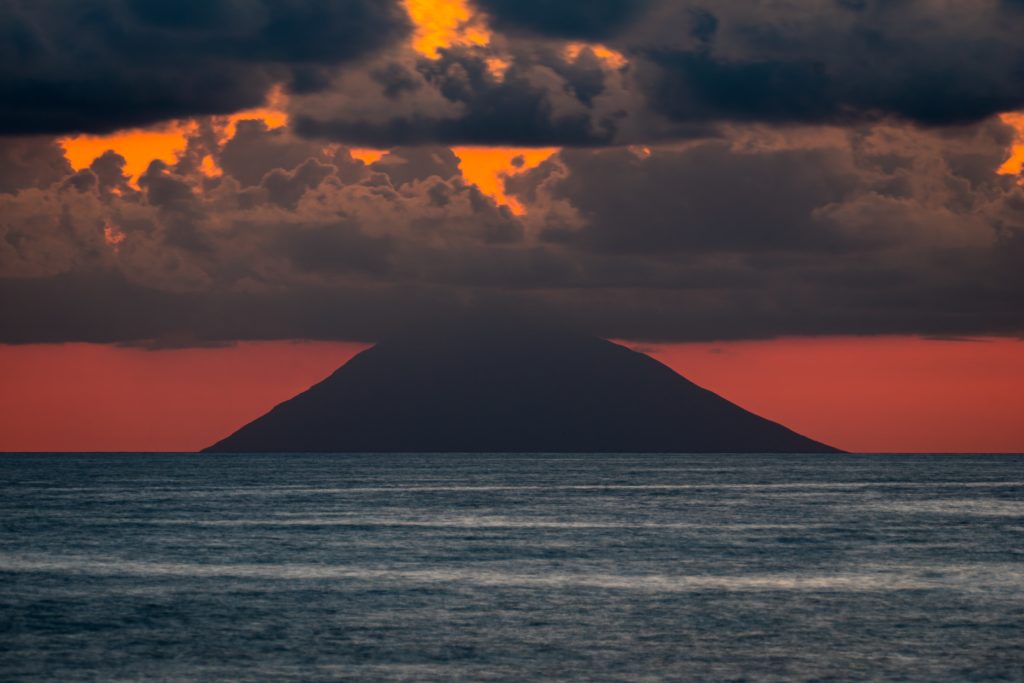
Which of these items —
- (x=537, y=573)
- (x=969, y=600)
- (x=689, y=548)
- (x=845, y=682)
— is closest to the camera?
(x=845, y=682)

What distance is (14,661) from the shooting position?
4441 centimetres

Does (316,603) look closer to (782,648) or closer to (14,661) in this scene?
(14,661)

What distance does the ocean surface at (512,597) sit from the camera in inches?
1727

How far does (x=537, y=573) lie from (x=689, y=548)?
1673cm

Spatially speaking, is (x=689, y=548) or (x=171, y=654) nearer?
(x=171, y=654)

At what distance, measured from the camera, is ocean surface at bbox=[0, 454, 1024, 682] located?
4388 centimetres

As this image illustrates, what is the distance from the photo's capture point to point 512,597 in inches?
2315

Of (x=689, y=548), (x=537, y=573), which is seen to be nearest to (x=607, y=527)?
(x=689, y=548)

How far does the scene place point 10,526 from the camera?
103 metres

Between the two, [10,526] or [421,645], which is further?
[10,526]

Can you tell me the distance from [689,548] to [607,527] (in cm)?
1969

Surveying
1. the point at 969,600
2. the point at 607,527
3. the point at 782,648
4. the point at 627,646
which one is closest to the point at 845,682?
the point at 782,648

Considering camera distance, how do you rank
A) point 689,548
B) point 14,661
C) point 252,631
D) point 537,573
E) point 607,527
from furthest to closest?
1. point 607,527
2. point 689,548
3. point 537,573
4. point 252,631
5. point 14,661

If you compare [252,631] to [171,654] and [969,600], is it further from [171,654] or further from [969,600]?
[969,600]
